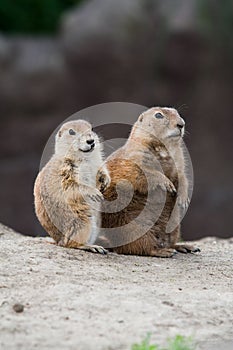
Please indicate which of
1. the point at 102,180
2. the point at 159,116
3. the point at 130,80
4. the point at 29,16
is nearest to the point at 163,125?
the point at 159,116

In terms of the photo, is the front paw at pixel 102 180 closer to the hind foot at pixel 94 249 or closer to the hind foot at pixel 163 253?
the hind foot at pixel 94 249

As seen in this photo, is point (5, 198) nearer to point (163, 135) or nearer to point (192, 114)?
point (192, 114)

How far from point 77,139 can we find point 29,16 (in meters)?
11.5

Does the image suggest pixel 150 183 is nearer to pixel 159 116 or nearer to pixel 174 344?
pixel 159 116

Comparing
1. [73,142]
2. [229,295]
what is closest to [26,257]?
[73,142]

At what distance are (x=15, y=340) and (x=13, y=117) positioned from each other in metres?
11.8

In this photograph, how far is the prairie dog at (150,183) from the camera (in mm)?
6309

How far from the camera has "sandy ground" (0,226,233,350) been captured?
14.2 feet

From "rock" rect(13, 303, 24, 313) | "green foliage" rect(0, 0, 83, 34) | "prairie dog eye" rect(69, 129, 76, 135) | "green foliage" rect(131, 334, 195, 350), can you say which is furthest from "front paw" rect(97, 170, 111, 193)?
"green foliage" rect(0, 0, 83, 34)

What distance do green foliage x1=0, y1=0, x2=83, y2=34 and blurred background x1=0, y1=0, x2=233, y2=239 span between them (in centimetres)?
94

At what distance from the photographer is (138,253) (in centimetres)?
636

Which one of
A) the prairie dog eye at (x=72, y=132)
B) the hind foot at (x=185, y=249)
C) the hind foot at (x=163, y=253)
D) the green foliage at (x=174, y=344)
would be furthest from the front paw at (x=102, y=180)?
the green foliage at (x=174, y=344)

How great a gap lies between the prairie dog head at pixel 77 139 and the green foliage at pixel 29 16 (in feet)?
35.5

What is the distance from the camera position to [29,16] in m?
17.1
